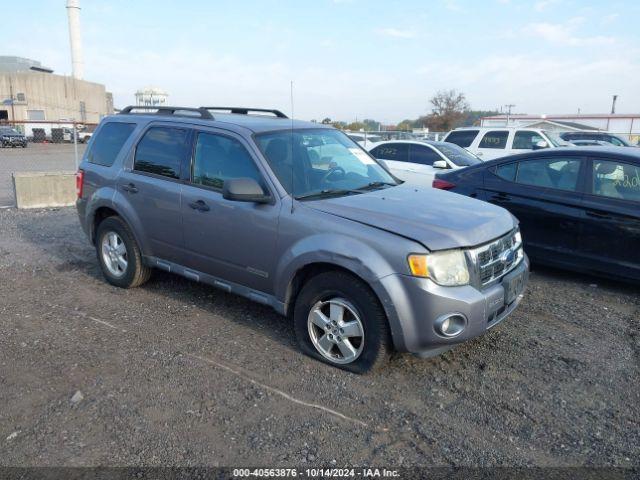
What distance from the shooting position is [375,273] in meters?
3.54

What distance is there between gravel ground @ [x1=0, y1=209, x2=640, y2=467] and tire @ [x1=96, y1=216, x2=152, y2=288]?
0.26 metres

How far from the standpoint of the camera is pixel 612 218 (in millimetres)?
5512

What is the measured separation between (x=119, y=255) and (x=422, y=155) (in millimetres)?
7111

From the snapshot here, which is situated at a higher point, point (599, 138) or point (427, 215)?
point (599, 138)

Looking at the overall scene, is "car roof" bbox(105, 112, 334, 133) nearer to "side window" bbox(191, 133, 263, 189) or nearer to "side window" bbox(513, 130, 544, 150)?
"side window" bbox(191, 133, 263, 189)

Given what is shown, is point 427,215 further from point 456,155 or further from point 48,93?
point 48,93

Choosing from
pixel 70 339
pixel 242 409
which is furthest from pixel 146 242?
pixel 242 409

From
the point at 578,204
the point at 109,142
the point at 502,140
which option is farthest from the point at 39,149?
the point at 578,204

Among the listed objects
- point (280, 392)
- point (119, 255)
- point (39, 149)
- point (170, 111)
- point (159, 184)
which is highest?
point (170, 111)

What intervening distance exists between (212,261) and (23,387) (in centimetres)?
169

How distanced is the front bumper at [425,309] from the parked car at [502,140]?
11278 mm

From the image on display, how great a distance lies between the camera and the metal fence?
63.2 ft

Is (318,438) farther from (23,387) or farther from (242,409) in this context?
(23,387)

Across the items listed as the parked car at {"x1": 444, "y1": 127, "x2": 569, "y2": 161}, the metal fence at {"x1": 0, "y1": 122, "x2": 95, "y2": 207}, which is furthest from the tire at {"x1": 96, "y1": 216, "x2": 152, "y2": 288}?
the parked car at {"x1": 444, "y1": 127, "x2": 569, "y2": 161}
